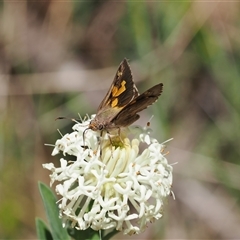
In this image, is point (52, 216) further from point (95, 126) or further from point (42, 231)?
point (95, 126)

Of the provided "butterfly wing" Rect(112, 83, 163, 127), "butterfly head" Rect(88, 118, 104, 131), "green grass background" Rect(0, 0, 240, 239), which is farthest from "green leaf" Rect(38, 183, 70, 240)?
"green grass background" Rect(0, 0, 240, 239)

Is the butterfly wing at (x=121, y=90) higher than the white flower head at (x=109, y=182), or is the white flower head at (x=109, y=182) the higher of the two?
the butterfly wing at (x=121, y=90)

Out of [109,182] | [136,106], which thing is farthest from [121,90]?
[109,182]

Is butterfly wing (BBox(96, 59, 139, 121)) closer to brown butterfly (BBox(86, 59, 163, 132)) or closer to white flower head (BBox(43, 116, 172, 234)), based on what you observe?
brown butterfly (BBox(86, 59, 163, 132))

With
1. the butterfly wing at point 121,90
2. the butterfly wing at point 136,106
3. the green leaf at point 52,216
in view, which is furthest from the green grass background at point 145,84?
the green leaf at point 52,216

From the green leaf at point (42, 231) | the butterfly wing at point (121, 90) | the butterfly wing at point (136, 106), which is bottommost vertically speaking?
the green leaf at point (42, 231)

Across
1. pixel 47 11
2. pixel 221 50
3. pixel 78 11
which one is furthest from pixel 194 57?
pixel 47 11

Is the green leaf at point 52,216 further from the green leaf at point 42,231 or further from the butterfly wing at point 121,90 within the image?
the butterfly wing at point 121,90
